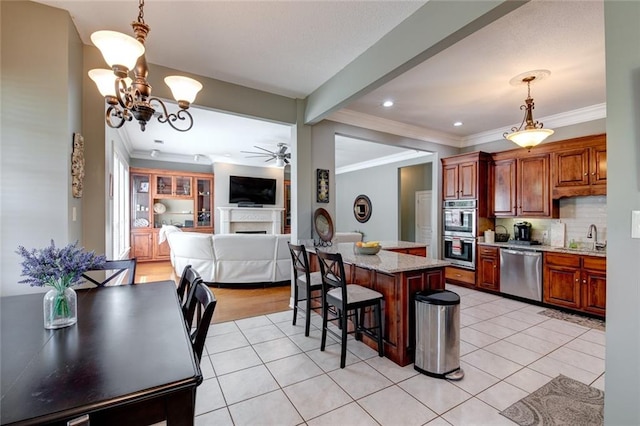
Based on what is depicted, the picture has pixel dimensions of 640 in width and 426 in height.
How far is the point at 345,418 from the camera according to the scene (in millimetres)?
1826

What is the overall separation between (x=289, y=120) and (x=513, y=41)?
250 cm

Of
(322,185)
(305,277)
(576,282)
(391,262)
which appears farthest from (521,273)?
(305,277)

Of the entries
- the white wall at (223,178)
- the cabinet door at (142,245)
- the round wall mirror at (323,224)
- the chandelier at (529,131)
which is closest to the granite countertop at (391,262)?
the round wall mirror at (323,224)

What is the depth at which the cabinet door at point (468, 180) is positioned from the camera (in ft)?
16.4

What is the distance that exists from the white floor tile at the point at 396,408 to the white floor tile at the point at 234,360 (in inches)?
40.6

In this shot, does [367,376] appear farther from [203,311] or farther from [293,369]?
[203,311]

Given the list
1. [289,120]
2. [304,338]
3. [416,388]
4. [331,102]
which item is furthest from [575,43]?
[304,338]

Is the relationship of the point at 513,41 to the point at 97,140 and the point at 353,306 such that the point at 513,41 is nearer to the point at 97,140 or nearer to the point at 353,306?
the point at 353,306

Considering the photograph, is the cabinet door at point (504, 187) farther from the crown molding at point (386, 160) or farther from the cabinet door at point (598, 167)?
the crown molding at point (386, 160)

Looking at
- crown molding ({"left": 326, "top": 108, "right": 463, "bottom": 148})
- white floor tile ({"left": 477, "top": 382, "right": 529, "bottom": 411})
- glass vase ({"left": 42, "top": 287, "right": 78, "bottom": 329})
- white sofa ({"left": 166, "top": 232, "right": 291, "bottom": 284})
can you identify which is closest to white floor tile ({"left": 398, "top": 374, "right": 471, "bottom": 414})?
white floor tile ({"left": 477, "top": 382, "right": 529, "bottom": 411})

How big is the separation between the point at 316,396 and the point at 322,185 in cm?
269

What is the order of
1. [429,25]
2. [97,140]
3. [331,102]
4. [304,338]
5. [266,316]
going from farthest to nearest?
[266,316], [331,102], [304,338], [97,140], [429,25]

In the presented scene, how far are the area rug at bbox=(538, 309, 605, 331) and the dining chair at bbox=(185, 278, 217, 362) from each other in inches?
170

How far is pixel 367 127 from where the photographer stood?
4.57 meters
